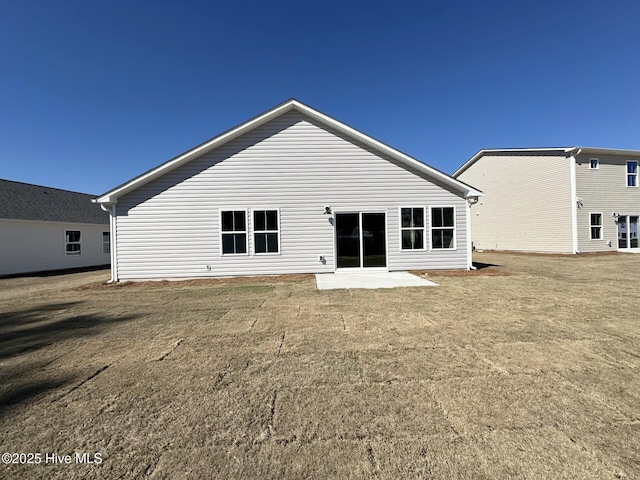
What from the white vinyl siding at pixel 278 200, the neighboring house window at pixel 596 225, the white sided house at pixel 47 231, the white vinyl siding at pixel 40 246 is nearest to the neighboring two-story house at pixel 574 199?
the neighboring house window at pixel 596 225

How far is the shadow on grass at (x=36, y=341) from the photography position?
11.0 feet

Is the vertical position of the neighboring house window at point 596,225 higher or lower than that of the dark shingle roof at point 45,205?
lower

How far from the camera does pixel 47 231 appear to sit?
17.4 metres

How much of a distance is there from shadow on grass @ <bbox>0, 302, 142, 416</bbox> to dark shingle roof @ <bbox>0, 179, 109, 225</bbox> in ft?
42.5

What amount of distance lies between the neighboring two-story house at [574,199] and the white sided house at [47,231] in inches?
1138

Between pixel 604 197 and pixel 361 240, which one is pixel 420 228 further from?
pixel 604 197

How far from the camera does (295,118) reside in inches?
461

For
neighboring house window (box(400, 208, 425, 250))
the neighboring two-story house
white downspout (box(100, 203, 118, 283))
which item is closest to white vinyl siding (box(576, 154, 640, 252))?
the neighboring two-story house

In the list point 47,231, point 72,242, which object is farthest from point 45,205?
point 72,242

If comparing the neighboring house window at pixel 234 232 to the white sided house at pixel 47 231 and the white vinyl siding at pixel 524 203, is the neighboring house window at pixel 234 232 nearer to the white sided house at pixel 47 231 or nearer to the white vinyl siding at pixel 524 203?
the white sided house at pixel 47 231

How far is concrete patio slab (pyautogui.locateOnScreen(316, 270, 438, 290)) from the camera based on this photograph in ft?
29.9

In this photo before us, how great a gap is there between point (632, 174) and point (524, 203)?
21.0 feet

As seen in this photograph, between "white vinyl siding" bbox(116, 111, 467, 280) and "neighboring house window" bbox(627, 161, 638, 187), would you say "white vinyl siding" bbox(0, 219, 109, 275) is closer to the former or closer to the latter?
"white vinyl siding" bbox(116, 111, 467, 280)

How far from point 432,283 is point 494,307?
2.95 meters
